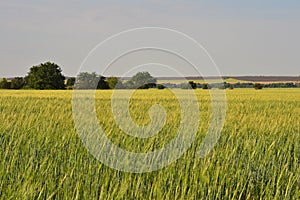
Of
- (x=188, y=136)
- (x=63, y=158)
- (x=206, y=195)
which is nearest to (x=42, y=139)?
(x=63, y=158)

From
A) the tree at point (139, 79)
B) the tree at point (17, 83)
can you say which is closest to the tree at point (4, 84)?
the tree at point (17, 83)

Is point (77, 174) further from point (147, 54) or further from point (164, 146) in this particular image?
point (147, 54)

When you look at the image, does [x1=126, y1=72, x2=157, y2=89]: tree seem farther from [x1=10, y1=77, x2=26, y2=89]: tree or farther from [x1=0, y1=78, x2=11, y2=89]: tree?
[x1=10, y1=77, x2=26, y2=89]: tree

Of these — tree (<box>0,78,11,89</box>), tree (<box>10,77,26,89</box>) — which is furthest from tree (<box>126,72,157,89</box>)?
tree (<box>10,77,26,89</box>)

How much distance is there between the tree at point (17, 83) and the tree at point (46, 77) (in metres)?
0.75

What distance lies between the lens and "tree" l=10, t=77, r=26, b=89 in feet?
155

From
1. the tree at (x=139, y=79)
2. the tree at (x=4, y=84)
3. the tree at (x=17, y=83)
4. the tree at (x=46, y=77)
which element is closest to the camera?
the tree at (x=139, y=79)

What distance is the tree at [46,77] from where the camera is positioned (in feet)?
162

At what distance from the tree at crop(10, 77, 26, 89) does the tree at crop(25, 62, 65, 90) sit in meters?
0.75

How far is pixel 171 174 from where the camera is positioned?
2.80 meters

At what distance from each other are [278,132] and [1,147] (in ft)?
9.70

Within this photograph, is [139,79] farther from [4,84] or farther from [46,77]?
[46,77]

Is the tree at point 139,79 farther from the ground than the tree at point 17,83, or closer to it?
closer to it

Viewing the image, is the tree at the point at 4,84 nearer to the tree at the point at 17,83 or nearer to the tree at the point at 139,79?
the tree at the point at 17,83
